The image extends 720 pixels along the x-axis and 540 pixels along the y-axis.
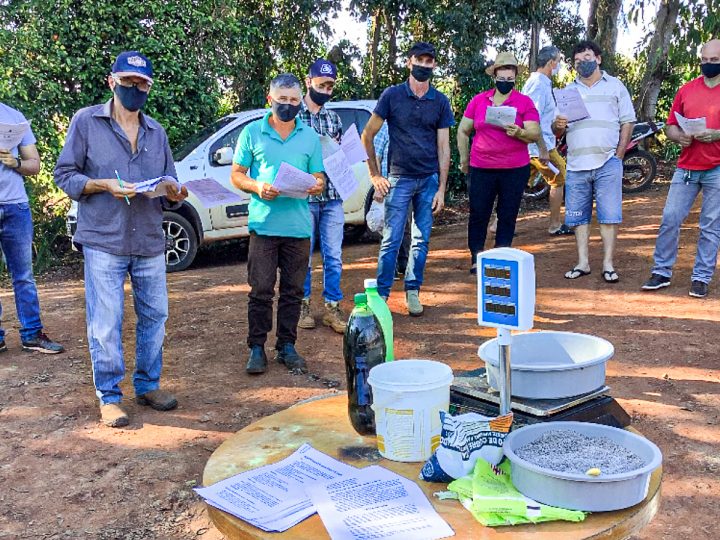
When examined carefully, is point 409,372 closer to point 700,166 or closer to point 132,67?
point 132,67

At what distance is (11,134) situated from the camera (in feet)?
17.1

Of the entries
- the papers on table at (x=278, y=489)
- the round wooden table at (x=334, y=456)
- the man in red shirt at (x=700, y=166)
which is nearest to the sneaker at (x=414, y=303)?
the man in red shirt at (x=700, y=166)

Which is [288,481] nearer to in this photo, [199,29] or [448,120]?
[448,120]

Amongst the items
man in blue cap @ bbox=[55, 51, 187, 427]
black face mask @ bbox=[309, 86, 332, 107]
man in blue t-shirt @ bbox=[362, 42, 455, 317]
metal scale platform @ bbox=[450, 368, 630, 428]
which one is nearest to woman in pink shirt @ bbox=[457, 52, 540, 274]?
man in blue t-shirt @ bbox=[362, 42, 455, 317]

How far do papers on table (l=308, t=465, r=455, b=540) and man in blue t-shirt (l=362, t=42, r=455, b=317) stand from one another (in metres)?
4.08

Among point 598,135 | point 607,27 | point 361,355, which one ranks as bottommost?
point 361,355

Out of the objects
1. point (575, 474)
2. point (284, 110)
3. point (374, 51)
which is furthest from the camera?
point (374, 51)

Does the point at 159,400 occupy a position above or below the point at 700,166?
below

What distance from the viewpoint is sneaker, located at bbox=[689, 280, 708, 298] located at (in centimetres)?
643

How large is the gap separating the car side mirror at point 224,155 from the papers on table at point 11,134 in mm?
3228

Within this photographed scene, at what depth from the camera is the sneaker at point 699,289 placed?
643 cm

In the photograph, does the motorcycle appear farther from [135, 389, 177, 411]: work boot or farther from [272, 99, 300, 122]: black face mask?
[135, 389, 177, 411]: work boot

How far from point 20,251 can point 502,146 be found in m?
4.06

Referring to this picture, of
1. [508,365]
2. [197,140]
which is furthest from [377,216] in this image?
[508,365]
